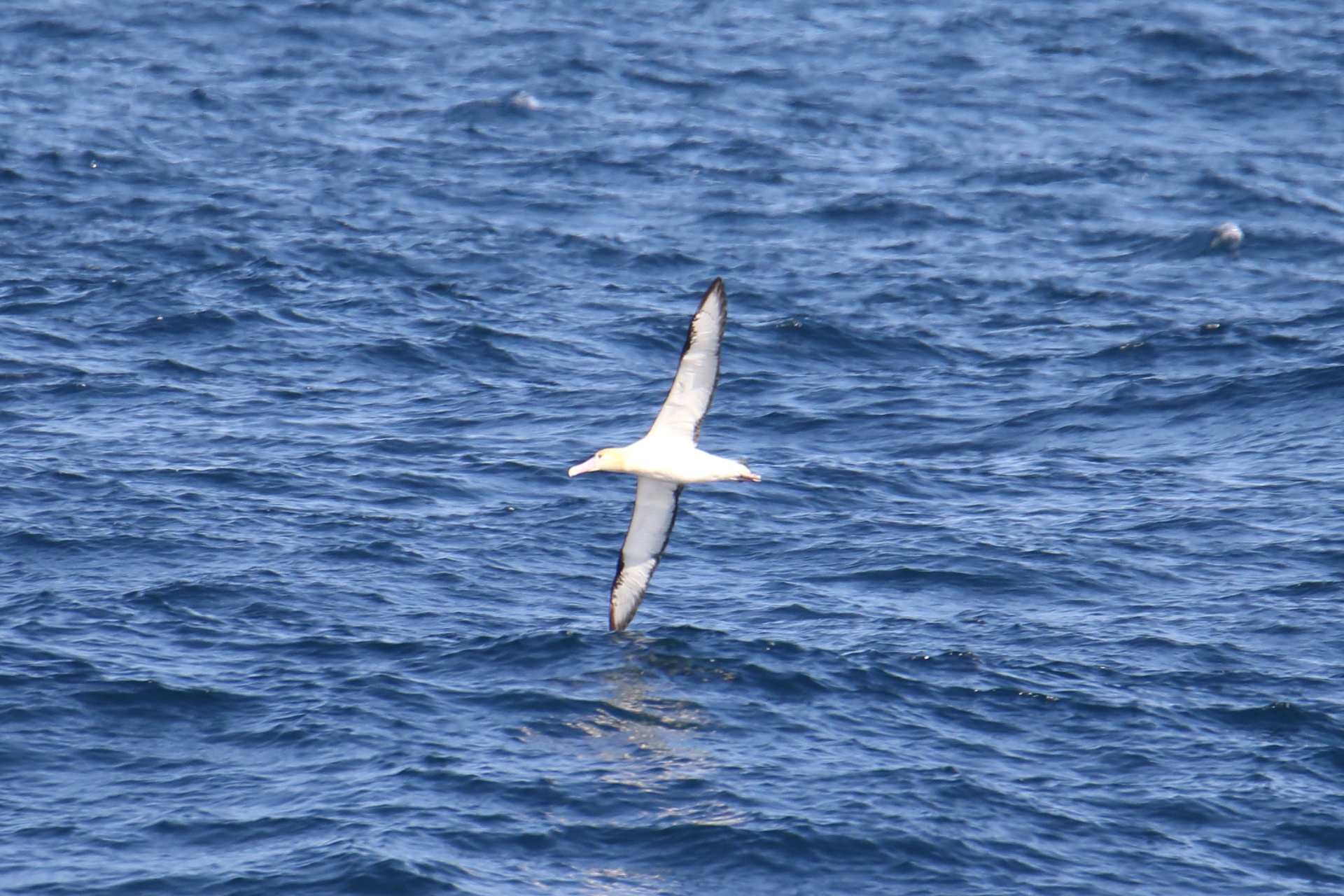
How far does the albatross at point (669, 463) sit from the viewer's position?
65.0 feet

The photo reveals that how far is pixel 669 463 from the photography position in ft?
69.4

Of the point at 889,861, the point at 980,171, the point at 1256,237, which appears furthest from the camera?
the point at 980,171

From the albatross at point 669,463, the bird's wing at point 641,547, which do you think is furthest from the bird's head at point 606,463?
the bird's wing at point 641,547

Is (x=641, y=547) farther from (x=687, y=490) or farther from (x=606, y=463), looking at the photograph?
(x=687, y=490)

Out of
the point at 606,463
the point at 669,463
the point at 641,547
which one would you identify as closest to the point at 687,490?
the point at 641,547

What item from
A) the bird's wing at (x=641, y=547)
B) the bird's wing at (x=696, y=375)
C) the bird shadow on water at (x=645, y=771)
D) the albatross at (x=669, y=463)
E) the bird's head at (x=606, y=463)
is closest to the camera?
the bird shadow on water at (x=645, y=771)

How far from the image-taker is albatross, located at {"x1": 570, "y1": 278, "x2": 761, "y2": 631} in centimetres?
1980

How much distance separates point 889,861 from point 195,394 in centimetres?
1610

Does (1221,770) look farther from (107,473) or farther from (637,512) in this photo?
(107,473)

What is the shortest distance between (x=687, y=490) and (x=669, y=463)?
6353 mm

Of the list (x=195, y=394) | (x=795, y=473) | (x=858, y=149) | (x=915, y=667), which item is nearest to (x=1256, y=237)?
(x=858, y=149)

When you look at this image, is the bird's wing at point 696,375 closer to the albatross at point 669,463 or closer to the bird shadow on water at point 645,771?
the albatross at point 669,463

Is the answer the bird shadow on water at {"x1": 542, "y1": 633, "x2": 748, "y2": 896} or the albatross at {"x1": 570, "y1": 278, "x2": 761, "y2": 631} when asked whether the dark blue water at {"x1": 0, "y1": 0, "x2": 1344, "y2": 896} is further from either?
the albatross at {"x1": 570, "y1": 278, "x2": 761, "y2": 631}

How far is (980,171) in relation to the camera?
136 feet
